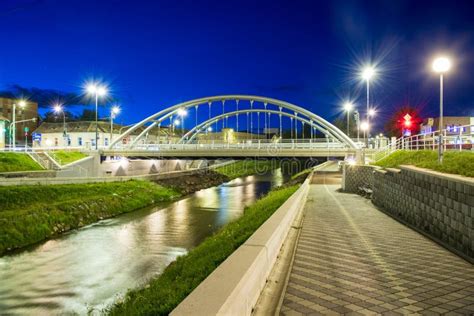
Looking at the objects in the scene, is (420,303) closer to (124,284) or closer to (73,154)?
(124,284)

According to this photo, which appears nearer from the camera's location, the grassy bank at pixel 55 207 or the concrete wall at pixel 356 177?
the grassy bank at pixel 55 207

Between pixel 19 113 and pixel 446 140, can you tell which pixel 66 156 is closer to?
pixel 446 140

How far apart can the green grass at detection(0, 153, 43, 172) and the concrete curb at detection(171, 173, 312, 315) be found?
3276 cm

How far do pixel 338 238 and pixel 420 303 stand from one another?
390 centimetres

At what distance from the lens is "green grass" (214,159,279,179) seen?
240 feet

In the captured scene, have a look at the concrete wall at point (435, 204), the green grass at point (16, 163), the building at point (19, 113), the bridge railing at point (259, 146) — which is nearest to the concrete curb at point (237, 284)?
the concrete wall at point (435, 204)

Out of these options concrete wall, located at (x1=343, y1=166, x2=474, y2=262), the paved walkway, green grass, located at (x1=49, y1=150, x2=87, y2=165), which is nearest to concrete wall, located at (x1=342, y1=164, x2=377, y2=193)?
concrete wall, located at (x1=343, y1=166, x2=474, y2=262)

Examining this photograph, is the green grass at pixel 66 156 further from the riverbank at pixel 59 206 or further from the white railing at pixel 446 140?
the white railing at pixel 446 140

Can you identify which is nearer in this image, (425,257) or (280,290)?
(280,290)

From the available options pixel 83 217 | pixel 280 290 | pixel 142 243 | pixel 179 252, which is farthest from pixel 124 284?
pixel 83 217

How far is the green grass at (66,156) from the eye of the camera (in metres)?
41.0

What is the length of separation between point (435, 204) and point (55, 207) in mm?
20797

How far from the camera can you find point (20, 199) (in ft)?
75.5

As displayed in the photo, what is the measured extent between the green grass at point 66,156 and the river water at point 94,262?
18742mm
